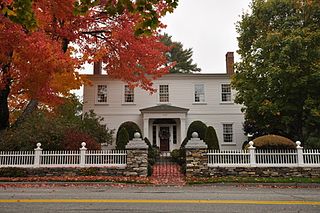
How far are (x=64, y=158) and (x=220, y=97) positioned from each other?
52.9 feet

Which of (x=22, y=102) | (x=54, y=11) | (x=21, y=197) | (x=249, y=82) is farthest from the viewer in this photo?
(x=22, y=102)

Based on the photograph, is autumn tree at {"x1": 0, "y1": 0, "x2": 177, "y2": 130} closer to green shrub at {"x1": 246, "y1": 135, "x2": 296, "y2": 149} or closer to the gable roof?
the gable roof

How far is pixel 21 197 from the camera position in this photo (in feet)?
27.1

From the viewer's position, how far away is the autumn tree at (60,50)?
12.5 m

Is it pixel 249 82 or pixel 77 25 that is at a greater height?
pixel 77 25

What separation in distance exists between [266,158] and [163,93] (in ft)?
47.3

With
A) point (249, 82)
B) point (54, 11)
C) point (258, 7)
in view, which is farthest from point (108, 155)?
point (258, 7)

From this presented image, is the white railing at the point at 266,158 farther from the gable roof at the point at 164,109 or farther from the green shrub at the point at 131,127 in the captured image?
the gable roof at the point at 164,109

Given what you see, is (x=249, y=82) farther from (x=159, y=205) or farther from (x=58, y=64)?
(x=159, y=205)

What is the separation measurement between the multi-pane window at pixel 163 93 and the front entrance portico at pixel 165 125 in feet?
2.60

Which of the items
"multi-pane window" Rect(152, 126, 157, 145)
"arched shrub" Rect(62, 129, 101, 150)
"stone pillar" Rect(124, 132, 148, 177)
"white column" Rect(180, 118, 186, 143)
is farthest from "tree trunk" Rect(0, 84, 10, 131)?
"white column" Rect(180, 118, 186, 143)

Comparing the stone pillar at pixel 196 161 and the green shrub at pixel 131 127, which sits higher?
the green shrub at pixel 131 127

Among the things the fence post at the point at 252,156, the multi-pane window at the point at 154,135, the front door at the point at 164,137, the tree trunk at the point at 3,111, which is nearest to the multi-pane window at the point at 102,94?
the multi-pane window at the point at 154,135

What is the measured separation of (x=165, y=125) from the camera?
25453 millimetres
